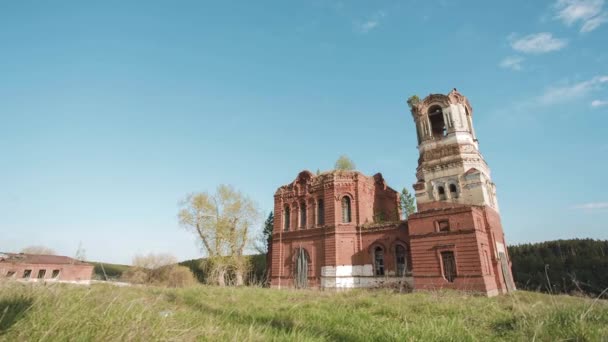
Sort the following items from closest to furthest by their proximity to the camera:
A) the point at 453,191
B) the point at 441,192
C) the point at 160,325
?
the point at 160,325 < the point at 453,191 < the point at 441,192

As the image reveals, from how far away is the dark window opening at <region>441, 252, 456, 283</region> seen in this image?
19355 mm

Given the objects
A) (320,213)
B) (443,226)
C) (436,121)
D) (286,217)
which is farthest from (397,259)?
(436,121)

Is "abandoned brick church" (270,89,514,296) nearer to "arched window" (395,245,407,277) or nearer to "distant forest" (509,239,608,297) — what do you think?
"arched window" (395,245,407,277)

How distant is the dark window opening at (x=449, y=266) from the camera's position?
19.4 m

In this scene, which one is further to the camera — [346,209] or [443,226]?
[346,209]

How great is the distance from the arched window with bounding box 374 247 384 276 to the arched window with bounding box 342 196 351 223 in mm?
3449

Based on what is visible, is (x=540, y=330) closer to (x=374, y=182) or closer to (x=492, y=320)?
(x=492, y=320)

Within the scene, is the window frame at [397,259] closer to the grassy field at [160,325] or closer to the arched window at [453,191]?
the arched window at [453,191]

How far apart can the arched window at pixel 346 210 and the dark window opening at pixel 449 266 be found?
26.6ft

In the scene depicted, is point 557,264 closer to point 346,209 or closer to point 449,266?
point 449,266

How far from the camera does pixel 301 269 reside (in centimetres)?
2586

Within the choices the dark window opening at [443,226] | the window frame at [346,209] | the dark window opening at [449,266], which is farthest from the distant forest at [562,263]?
the window frame at [346,209]

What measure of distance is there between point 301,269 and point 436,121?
1891 centimetres

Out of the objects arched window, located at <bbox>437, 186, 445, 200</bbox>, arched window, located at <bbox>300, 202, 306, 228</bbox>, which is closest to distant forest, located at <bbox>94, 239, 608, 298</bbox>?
arched window, located at <bbox>300, 202, 306, 228</bbox>
